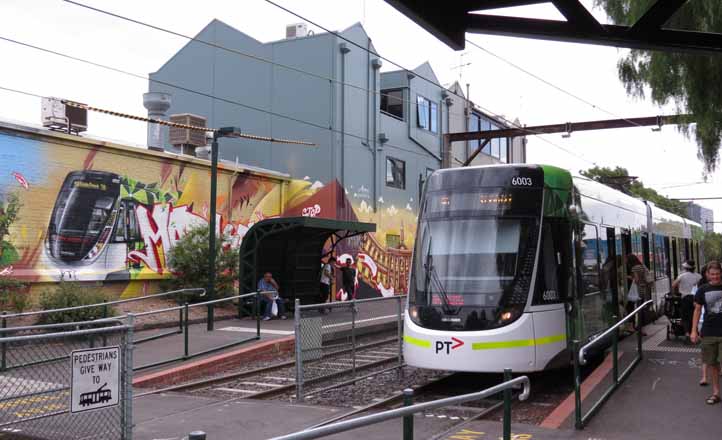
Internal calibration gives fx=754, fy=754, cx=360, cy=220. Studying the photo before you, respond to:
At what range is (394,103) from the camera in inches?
1337

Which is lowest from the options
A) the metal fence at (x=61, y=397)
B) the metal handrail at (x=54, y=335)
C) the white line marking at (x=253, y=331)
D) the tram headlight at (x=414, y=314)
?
the white line marking at (x=253, y=331)

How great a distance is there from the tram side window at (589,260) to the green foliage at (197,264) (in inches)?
492

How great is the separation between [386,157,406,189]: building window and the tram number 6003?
21203 mm

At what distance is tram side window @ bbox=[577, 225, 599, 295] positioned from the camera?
38.7 ft

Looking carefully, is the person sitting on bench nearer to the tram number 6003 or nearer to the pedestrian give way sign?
the tram number 6003

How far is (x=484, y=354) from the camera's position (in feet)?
32.9

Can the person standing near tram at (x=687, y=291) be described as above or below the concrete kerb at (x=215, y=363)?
above

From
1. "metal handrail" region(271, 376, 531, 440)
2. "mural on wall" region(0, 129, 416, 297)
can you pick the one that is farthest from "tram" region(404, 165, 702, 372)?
"mural on wall" region(0, 129, 416, 297)

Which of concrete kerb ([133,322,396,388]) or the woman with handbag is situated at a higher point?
the woman with handbag

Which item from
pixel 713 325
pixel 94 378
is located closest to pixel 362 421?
pixel 94 378

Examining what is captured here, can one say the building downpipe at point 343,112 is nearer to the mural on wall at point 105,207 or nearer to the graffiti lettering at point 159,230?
the mural on wall at point 105,207

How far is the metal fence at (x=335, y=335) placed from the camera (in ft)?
35.9

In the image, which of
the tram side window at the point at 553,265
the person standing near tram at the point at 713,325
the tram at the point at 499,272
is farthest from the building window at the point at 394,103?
the person standing near tram at the point at 713,325

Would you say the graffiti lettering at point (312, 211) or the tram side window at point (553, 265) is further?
the graffiti lettering at point (312, 211)
